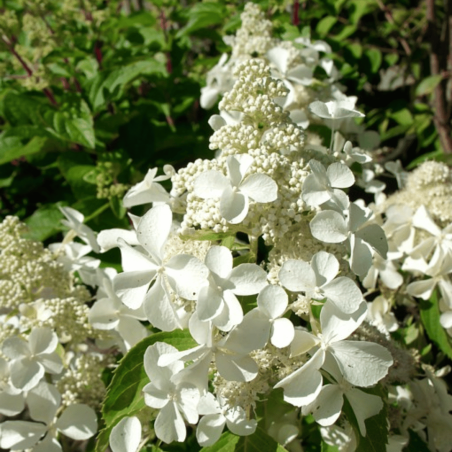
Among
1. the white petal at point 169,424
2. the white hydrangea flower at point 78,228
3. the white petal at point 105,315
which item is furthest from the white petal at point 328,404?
the white hydrangea flower at point 78,228

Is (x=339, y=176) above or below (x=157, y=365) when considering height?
above

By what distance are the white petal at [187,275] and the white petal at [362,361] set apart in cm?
23

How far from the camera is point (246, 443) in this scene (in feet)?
3.38

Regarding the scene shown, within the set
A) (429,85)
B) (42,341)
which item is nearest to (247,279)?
(42,341)

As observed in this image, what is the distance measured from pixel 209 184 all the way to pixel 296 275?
19 centimetres

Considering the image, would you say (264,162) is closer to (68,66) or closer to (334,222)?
(334,222)

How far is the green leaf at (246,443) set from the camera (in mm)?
1013

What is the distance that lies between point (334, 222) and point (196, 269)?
0.22 m

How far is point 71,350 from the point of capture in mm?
1538

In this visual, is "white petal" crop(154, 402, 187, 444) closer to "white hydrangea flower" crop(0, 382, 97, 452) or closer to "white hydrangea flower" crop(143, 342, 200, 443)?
"white hydrangea flower" crop(143, 342, 200, 443)

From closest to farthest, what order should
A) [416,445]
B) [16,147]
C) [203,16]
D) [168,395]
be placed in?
[168,395] < [416,445] < [16,147] < [203,16]

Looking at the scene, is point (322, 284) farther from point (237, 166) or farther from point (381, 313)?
point (381, 313)

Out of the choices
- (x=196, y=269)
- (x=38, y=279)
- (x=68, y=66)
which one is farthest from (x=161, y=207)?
(x=68, y=66)

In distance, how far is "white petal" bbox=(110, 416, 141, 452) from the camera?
0.96m
